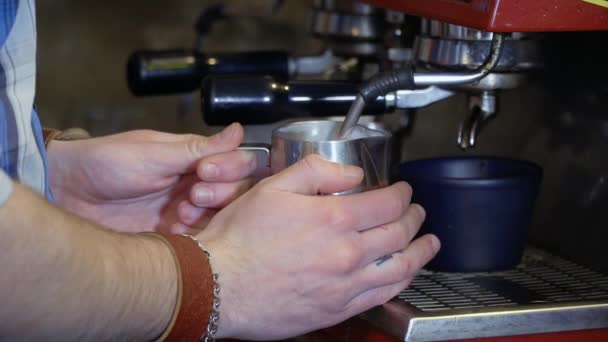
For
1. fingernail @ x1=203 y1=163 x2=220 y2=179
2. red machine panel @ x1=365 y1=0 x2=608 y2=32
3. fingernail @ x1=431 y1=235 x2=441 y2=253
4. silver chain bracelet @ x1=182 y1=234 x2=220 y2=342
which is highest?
red machine panel @ x1=365 y1=0 x2=608 y2=32

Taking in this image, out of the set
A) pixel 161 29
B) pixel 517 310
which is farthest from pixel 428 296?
pixel 161 29

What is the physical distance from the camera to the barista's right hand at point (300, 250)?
0.61 m

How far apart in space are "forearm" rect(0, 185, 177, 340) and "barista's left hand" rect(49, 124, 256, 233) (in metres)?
0.13

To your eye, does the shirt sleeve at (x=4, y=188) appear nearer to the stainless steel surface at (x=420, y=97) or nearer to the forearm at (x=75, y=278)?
the forearm at (x=75, y=278)

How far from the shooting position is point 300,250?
2.00 ft

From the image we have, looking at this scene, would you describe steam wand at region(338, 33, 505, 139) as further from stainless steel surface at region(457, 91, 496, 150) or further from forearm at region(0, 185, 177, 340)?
forearm at region(0, 185, 177, 340)

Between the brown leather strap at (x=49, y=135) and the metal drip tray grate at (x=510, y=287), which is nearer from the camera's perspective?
the metal drip tray grate at (x=510, y=287)

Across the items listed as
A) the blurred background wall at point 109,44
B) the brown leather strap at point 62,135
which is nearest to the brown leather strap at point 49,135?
the brown leather strap at point 62,135

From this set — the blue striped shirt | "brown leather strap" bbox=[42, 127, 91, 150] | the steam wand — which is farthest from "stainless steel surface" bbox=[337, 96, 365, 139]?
"brown leather strap" bbox=[42, 127, 91, 150]

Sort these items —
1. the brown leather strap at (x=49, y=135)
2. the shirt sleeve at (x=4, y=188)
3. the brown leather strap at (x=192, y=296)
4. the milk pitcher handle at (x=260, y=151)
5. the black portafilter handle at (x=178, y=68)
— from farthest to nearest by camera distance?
the black portafilter handle at (x=178, y=68) → the brown leather strap at (x=49, y=135) → the milk pitcher handle at (x=260, y=151) → the brown leather strap at (x=192, y=296) → the shirt sleeve at (x=4, y=188)

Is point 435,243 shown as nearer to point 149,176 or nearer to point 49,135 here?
point 149,176

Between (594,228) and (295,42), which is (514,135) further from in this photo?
(295,42)

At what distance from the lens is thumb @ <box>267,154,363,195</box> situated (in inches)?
24.2

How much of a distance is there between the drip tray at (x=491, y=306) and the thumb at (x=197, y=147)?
0.18 metres
